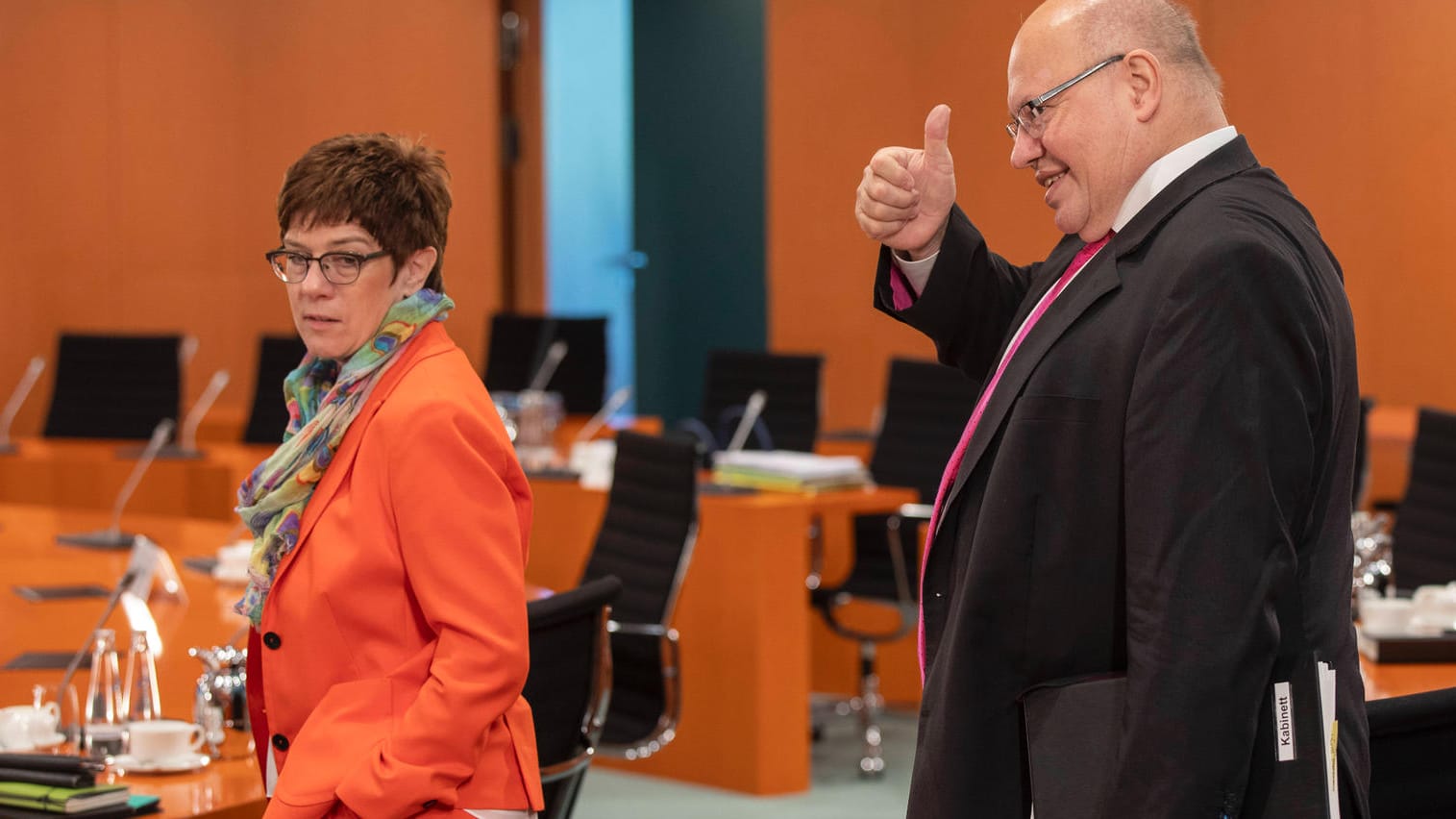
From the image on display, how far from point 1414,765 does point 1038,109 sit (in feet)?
2.36

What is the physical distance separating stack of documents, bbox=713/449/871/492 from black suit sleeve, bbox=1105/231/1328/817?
352 centimetres

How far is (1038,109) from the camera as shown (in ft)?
5.60

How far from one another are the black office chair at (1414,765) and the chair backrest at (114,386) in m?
5.92

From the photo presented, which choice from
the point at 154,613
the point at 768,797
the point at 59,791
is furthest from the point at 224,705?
the point at 768,797

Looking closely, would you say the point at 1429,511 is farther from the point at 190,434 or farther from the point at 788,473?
the point at 190,434

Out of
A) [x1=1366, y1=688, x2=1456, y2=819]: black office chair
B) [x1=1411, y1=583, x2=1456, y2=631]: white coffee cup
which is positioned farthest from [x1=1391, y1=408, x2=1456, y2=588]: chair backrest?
[x1=1366, y1=688, x2=1456, y2=819]: black office chair

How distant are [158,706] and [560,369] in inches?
201

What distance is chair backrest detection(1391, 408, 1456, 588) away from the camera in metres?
4.09

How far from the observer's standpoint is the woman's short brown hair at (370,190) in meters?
1.99

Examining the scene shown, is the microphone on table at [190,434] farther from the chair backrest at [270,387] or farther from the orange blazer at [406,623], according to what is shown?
the orange blazer at [406,623]

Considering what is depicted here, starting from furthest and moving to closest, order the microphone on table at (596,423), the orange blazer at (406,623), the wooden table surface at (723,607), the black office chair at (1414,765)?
the microphone on table at (596,423)
the wooden table surface at (723,607)
the orange blazer at (406,623)
the black office chair at (1414,765)

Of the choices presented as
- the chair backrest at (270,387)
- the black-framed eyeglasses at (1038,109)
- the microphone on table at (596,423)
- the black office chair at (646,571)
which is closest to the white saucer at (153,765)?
the black-framed eyeglasses at (1038,109)

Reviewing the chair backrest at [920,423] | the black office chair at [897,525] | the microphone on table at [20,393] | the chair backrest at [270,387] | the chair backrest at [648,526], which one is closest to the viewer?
the chair backrest at [648,526]

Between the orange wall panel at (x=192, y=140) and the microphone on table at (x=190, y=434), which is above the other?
the orange wall panel at (x=192, y=140)
